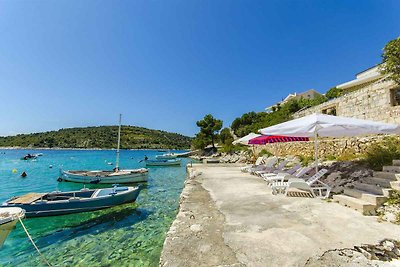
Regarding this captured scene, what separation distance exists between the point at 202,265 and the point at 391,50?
1051cm

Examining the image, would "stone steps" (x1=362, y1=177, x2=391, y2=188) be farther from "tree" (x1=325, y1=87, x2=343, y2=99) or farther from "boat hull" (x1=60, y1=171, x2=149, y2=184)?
"tree" (x1=325, y1=87, x2=343, y2=99)

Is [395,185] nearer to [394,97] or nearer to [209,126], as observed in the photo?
[394,97]

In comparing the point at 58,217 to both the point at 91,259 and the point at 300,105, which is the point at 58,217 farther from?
the point at 300,105

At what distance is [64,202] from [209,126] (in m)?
44.2

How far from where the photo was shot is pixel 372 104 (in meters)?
13.1

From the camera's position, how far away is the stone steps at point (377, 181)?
19.6ft

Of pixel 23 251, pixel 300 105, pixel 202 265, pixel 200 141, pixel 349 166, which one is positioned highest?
pixel 300 105

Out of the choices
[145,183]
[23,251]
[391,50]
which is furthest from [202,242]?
[145,183]

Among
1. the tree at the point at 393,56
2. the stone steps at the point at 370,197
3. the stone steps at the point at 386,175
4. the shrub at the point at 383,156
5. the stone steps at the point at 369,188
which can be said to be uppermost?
the tree at the point at 393,56

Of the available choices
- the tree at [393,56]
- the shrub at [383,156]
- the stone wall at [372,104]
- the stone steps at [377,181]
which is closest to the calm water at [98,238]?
the stone steps at [377,181]

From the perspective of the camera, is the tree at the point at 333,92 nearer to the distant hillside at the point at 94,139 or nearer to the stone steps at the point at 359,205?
the stone steps at the point at 359,205

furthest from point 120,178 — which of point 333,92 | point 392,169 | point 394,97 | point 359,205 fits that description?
point 333,92

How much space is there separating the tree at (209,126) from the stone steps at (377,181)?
149ft

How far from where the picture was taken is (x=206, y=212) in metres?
5.62
